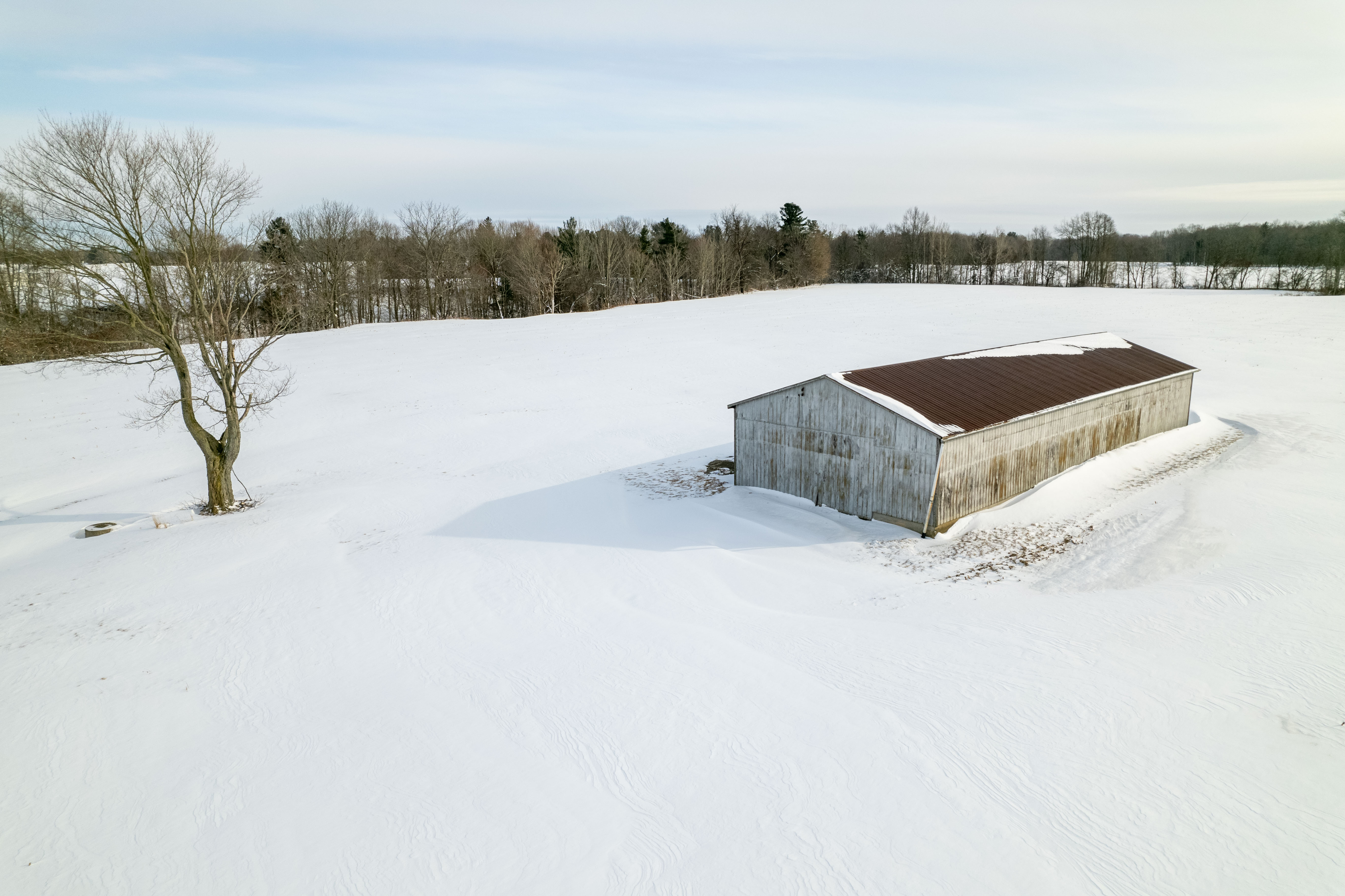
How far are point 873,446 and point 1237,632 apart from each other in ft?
27.2

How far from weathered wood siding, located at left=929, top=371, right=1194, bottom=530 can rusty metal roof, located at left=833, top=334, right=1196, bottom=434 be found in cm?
37

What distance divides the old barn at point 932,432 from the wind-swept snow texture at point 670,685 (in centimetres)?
76

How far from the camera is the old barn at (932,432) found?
59.6 ft

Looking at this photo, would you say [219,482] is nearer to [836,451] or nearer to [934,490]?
[836,451]

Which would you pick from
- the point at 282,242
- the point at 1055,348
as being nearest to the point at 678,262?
the point at 282,242

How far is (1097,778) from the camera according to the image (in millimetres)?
9398

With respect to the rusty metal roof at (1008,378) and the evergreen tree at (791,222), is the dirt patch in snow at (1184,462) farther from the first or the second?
the evergreen tree at (791,222)

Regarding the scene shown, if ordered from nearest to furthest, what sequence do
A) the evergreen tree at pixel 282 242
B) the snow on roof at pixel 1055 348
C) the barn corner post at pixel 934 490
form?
the barn corner post at pixel 934 490
the snow on roof at pixel 1055 348
the evergreen tree at pixel 282 242

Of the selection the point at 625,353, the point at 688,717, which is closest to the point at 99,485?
the point at 688,717

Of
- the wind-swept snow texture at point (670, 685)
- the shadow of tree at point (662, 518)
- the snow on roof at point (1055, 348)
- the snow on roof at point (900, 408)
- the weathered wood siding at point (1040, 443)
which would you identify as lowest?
the wind-swept snow texture at point (670, 685)

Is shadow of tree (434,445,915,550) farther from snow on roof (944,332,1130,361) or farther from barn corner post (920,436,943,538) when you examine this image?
snow on roof (944,332,1130,361)

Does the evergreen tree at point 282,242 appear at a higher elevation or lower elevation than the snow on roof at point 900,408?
higher

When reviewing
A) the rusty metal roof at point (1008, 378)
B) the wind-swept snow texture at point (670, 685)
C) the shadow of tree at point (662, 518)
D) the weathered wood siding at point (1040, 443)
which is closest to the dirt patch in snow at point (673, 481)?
the shadow of tree at point (662, 518)

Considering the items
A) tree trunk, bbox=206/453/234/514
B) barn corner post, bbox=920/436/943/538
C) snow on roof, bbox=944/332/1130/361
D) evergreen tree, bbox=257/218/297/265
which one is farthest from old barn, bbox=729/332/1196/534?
evergreen tree, bbox=257/218/297/265
